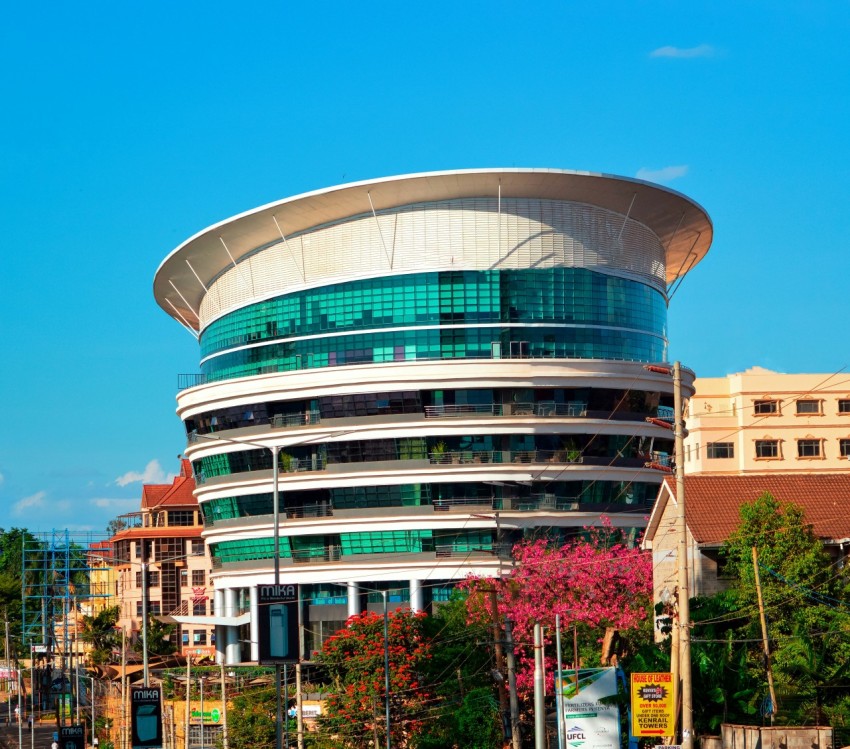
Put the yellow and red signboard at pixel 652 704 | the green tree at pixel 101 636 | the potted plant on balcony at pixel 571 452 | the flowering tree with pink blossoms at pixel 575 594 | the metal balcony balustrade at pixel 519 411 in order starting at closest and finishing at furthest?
the yellow and red signboard at pixel 652 704
the flowering tree with pink blossoms at pixel 575 594
the metal balcony balustrade at pixel 519 411
the potted plant on balcony at pixel 571 452
the green tree at pixel 101 636

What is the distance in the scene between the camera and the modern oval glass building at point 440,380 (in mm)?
82688

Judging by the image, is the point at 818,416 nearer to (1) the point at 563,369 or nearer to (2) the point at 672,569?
(1) the point at 563,369

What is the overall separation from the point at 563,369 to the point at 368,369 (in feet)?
36.9

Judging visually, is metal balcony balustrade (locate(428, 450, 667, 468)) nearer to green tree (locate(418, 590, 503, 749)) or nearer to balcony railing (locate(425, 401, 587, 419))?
balcony railing (locate(425, 401, 587, 419))

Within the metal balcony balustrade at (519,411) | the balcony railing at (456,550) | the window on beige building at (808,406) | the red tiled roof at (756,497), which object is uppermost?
the window on beige building at (808,406)

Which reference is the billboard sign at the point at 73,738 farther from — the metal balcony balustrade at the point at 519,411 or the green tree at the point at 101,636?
the green tree at the point at 101,636

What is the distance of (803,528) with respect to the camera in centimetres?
5525

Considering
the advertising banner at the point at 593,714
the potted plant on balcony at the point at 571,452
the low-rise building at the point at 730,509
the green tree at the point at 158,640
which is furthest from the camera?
the green tree at the point at 158,640

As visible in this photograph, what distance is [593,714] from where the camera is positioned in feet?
137

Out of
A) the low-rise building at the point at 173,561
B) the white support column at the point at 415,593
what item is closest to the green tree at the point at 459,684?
→ the white support column at the point at 415,593

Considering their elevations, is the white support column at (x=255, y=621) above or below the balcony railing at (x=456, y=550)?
below

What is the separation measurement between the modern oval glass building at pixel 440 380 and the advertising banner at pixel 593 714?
1498 inches

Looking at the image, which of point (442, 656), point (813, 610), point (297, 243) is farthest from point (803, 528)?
point (297, 243)

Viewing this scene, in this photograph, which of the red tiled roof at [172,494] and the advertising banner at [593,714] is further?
the red tiled roof at [172,494]
